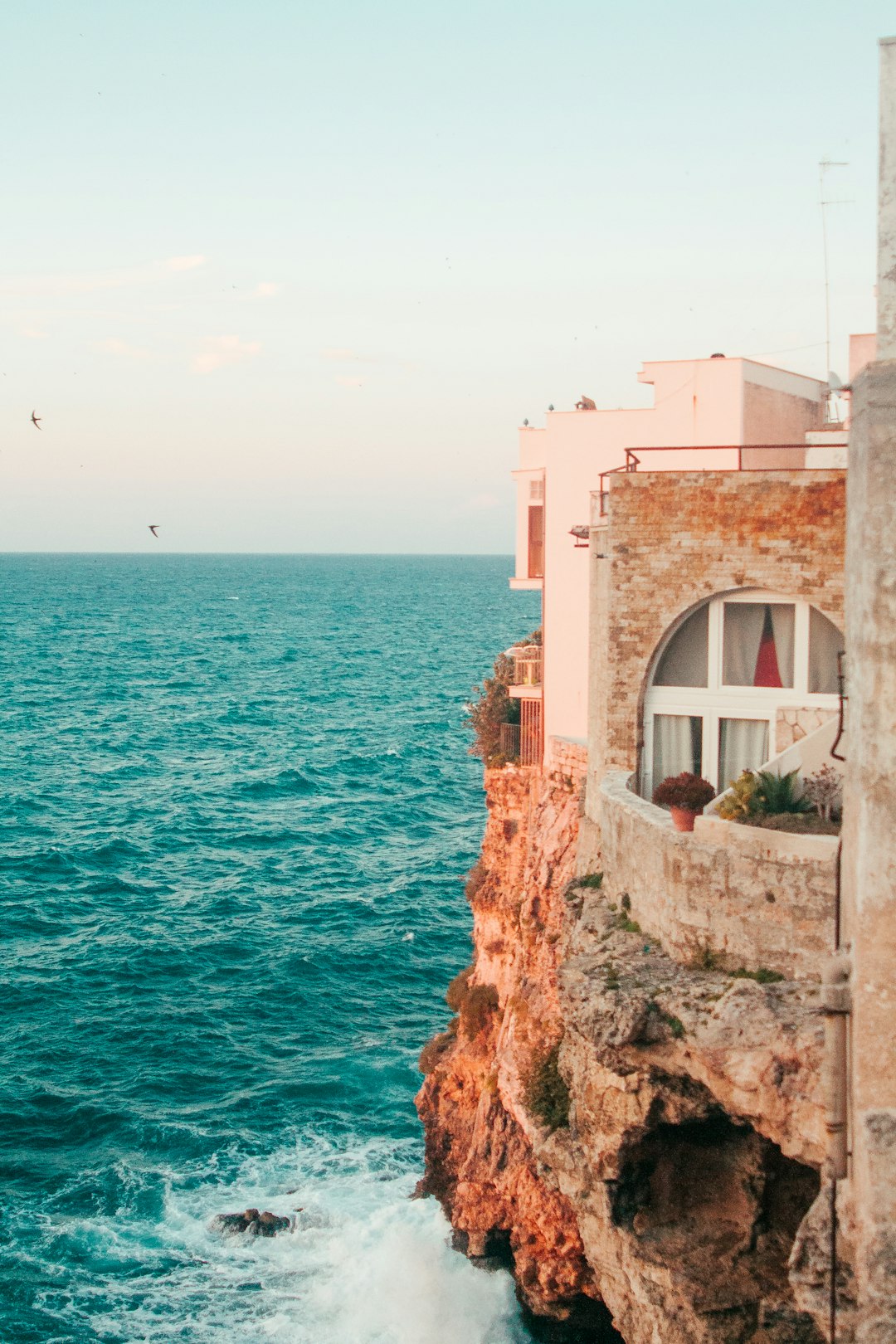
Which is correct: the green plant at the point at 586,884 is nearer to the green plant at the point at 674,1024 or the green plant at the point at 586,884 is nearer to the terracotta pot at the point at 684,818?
the terracotta pot at the point at 684,818

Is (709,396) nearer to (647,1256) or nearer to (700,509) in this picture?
(700,509)

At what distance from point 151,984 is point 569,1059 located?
21802 millimetres

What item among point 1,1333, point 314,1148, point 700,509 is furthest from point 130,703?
point 700,509

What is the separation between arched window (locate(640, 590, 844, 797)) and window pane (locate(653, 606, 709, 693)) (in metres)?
0.01

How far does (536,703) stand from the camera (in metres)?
28.6

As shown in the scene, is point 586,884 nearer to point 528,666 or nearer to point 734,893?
point 734,893

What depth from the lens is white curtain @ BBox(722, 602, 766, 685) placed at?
18828 millimetres

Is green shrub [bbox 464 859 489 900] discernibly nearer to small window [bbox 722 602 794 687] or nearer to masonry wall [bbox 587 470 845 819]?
masonry wall [bbox 587 470 845 819]

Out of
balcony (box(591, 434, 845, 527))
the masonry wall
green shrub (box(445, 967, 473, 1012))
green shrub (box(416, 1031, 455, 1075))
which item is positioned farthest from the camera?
green shrub (box(445, 967, 473, 1012))

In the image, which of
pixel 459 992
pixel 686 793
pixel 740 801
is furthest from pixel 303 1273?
pixel 740 801

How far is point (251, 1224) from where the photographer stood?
25797 millimetres

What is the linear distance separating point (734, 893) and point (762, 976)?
965 mm

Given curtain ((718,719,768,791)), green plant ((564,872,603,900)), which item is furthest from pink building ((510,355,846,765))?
green plant ((564,872,603,900))

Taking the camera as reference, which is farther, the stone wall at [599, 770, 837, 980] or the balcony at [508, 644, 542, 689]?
the balcony at [508, 644, 542, 689]
